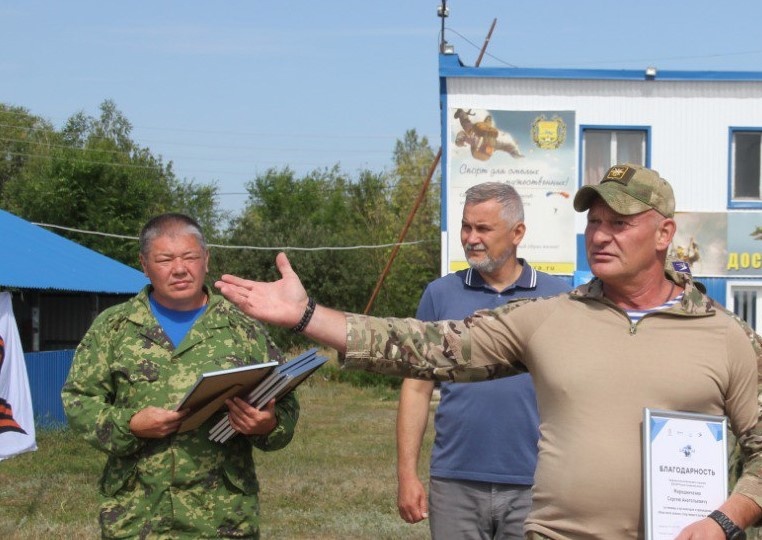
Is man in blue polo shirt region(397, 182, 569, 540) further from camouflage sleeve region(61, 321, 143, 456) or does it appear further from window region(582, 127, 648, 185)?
window region(582, 127, 648, 185)

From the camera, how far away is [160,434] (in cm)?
432

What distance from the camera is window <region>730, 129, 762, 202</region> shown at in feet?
68.9

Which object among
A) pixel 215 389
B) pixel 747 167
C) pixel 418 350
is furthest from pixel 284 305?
pixel 747 167

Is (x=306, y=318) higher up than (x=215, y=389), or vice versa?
(x=306, y=318)

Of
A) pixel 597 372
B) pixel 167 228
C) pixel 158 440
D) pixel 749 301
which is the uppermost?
pixel 167 228

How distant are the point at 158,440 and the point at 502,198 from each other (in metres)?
1.79

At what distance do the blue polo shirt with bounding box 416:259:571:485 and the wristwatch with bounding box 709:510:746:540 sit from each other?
5.08ft

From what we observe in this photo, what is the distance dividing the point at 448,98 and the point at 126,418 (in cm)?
1672

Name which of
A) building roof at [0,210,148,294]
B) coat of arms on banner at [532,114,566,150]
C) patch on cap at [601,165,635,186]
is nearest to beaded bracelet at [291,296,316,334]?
patch on cap at [601,165,635,186]

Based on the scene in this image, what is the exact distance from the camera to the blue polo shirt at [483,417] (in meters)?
4.70

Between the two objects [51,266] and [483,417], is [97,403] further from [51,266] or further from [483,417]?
[51,266]

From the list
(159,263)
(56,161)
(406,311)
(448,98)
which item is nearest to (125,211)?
(56,161)

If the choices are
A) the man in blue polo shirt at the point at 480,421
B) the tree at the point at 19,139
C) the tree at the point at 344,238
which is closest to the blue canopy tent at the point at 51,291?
the man in blue polo shirt at the point at 480,421

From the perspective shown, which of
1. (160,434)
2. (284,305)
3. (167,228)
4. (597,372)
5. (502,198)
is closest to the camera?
(284,305)
